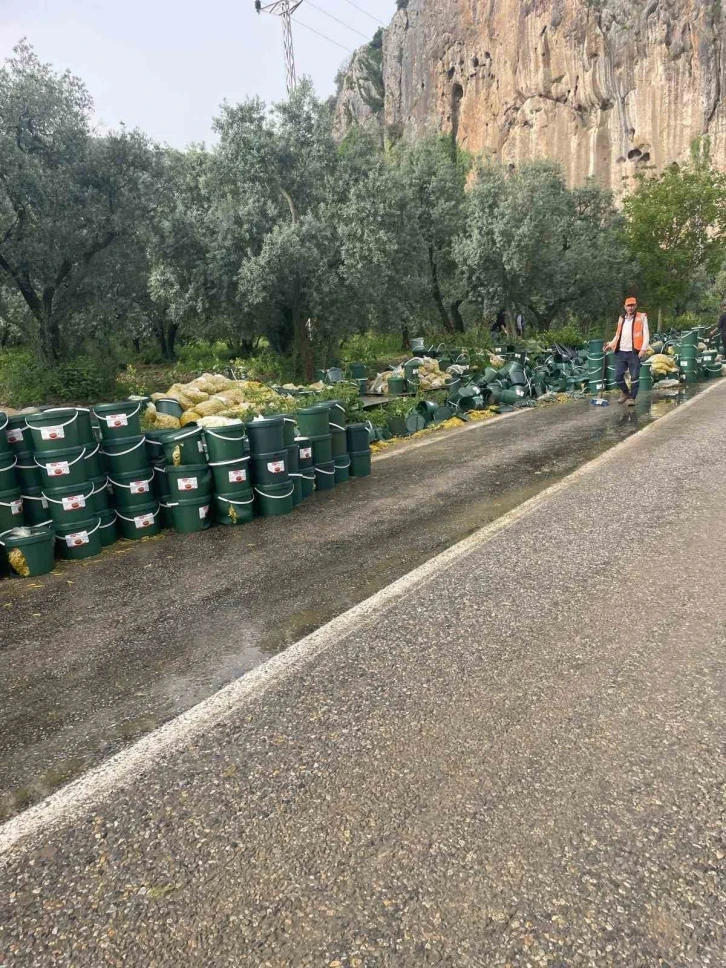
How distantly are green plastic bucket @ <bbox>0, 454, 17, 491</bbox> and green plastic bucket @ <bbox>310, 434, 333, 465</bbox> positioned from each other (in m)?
3.38

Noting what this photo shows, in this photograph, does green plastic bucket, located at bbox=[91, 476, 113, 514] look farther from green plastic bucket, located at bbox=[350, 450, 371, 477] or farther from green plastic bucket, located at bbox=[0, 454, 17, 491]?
green plastic bucket, located at bbox=[350, 450, 371, 477]

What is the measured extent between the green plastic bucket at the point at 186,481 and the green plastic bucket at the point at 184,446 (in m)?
0.09

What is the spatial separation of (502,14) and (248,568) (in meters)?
68.4

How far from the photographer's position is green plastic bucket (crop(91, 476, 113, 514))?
648 cm

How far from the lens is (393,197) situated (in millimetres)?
21609

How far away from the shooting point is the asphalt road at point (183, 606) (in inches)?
132

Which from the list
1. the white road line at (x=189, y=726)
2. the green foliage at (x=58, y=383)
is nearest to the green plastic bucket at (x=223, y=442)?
the white road line at (x=189, y=726)

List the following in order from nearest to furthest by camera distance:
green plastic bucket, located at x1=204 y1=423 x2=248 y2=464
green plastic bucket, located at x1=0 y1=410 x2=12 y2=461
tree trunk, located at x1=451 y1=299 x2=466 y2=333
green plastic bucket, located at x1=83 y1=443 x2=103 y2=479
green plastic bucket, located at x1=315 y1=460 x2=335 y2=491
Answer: green plastic bucket, located at x1=0 y1=410 x2=12 y2=461 < green plastic bucket, located at x1=83 y1=443 x2=103 y2=479 < green plastic bucket, located at x1=204 y1=423 x2=248 y2=464 < green plastic bucket, located at x1=315 y1=460 x2=335 y2=491 < tree trunk, located at x1=451 y1=299 x2=466 y2=333

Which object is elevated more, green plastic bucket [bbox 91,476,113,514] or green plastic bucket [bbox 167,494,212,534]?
green plastic bucket [bbox 91,476,113,514]

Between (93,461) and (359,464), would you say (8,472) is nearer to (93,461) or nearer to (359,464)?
(93,461)

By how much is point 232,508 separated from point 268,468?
0.60 metres

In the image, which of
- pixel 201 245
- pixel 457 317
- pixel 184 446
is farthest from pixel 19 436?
pixel 457 317

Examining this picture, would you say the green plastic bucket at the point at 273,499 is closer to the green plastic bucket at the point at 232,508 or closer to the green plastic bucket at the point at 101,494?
the green plastic bucket at the point at 232,508

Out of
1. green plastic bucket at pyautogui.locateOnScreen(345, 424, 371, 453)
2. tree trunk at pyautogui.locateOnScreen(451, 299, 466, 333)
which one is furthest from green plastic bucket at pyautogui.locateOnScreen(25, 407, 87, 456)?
tree trunk at pyautogui.locateOnScreen(451, 299, 466, 333)
